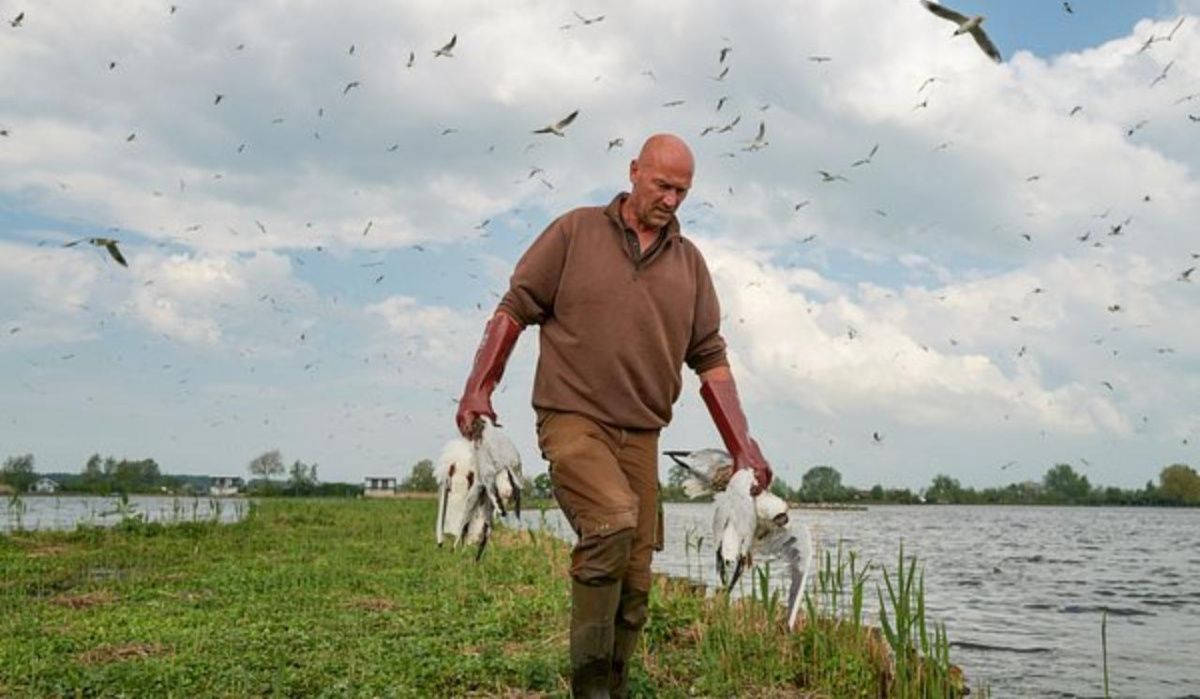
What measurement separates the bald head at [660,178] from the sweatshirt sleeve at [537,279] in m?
0.40

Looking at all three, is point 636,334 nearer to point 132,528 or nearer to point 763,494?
point 763,494

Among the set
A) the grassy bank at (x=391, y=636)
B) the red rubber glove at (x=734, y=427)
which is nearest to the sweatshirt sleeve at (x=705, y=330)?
the red rubber glove at (x=734, y=427)

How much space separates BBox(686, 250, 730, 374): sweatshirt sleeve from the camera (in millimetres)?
5262

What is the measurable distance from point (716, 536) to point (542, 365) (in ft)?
3.62

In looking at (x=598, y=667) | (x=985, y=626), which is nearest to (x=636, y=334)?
(x=598, y=667)

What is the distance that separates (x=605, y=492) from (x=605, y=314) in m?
0.78

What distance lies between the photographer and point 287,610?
370 inches

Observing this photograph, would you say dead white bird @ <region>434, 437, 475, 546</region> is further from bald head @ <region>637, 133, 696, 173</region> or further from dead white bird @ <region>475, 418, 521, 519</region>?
bald head @ <region>637, 133, 696, 173</region>

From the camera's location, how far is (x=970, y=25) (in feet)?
19.5

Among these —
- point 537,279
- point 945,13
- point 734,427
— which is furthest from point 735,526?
point 945,13

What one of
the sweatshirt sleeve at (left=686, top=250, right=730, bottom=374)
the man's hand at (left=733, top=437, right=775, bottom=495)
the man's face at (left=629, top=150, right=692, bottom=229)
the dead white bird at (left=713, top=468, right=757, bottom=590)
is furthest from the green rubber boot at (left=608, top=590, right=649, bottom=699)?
the man's face at (left=629, top=150, right=692, bottom=229)

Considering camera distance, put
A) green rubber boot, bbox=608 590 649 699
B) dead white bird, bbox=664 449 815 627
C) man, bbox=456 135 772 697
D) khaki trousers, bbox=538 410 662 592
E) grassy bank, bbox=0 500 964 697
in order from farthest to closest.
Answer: grassy bank, bbox=0 500 964 697, dead white bird, bbox=664 449 815 627, green rubber boot, bbox=608 590 649 699, man, bbox=456 135 772 697, khaki trousers, bbox=538 410 662 592

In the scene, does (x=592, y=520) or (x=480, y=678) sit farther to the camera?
(x=480, y=678)

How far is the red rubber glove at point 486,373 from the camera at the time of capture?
4.86 m
